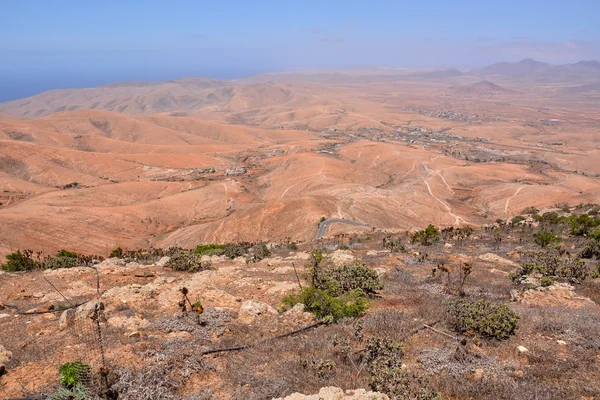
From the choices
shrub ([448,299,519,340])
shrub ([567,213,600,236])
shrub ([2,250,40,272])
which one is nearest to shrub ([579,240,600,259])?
shrub ([567,213,600,236])

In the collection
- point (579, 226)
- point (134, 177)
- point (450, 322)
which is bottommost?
point (134, 177)

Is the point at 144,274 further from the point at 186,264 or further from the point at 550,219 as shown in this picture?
the point at 550,219

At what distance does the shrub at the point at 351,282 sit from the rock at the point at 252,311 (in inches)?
81.8

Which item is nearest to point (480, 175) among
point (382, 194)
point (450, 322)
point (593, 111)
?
point (382, 194)

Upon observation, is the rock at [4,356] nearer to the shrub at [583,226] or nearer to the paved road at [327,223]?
the shrub at [583,226]

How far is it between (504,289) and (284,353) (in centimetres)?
763

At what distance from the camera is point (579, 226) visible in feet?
72.8

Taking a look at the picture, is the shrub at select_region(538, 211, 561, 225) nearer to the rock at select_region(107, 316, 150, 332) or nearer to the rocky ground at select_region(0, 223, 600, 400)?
the rocky ground at select_region(0, 223, 600, 400)

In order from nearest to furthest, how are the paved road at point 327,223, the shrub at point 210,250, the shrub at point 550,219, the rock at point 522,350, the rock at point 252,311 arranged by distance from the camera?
the rock at point 522,350 < the rock at point 252,311 < the shrub at point 210,250 < the shrub at point 550,219 < the paved road at point 327,223

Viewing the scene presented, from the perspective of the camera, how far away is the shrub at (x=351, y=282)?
10.4m

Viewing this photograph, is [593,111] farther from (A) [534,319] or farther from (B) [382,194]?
(A) [534,319]

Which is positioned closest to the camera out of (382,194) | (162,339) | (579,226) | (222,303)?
(162,339)

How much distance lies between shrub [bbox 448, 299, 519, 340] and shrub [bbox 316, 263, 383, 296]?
281 centimetres

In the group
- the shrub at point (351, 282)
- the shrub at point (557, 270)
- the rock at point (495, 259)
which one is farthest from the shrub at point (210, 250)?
the shrub at point (557, 270)
